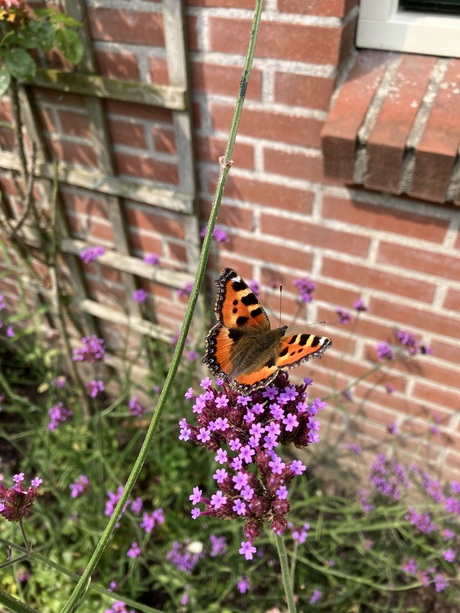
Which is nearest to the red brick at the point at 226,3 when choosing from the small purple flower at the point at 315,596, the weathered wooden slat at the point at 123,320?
the weathered wooden slat at the point at 123,320

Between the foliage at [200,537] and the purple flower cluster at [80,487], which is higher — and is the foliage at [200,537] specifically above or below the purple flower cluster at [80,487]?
below

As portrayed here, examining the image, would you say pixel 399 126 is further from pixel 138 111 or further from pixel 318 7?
pixel 138 111

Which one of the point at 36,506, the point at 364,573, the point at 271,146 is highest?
the point at 271,146

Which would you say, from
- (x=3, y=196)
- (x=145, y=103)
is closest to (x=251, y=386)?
(x=145, y=103)

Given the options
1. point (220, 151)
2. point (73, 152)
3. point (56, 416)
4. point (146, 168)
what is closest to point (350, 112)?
point (220, 151)

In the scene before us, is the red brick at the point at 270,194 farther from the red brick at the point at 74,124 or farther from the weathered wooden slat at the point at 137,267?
the red brick at the point at 74,124

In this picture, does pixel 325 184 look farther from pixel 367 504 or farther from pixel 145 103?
pixel 367 504
